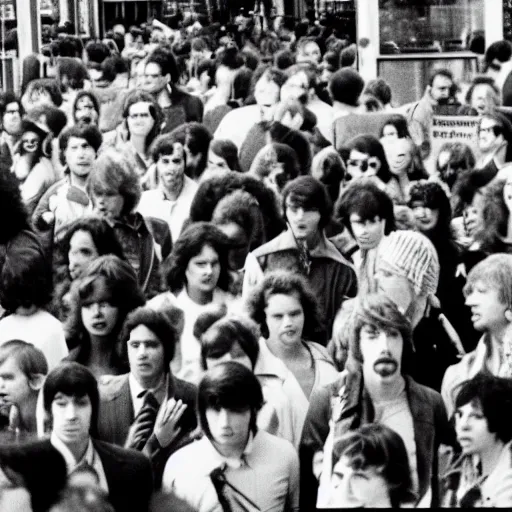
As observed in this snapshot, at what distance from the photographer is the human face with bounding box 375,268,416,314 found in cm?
659

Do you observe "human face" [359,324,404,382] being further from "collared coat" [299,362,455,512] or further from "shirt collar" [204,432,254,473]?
"shirt collar" [204,432,254,473]

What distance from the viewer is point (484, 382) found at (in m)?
5.69

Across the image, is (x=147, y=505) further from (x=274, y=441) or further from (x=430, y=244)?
(x=430, y=244)

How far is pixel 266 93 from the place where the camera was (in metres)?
10.8

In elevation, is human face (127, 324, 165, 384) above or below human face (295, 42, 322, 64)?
below

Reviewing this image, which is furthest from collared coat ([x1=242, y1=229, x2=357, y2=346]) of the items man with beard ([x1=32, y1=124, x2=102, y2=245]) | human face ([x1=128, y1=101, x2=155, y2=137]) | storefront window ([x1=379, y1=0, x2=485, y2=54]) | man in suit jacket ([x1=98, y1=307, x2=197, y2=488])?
storefront window ([x1=379, y1=0, x2=485, y2=54])

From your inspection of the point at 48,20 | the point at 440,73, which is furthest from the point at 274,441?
the point at 48,20

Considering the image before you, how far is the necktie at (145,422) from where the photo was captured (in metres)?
5.91

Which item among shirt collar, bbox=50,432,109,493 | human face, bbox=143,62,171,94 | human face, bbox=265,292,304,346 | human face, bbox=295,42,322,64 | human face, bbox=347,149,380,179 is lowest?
shirt collar, bbox=50,432,109,493

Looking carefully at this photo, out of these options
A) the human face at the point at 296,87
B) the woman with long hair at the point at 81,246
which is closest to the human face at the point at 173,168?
the woman with long hair at the point at 81,246

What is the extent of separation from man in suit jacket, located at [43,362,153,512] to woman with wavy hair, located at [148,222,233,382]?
113cm

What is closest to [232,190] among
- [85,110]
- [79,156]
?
[79,156]

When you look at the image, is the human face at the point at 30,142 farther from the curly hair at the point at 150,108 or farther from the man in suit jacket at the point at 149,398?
the man in suit jacket at the point at 149,398

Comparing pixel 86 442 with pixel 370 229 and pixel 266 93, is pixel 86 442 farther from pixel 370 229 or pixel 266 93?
pixel 266 93
